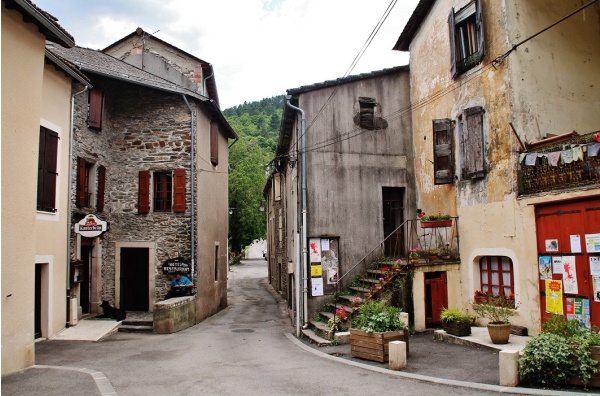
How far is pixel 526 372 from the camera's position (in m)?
6.97

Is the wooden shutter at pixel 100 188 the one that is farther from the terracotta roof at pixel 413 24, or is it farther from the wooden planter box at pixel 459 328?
the wooden planter box at pixel 459 328

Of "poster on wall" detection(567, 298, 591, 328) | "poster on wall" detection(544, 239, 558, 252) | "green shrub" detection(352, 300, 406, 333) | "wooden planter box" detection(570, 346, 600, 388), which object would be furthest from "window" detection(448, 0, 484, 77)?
"wooden planter box" detection(570, 346, 600, 388)

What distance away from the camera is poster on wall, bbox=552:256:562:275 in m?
9.67

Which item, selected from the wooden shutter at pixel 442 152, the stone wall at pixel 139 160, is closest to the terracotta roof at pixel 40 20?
the stone wall at pixel 139 160

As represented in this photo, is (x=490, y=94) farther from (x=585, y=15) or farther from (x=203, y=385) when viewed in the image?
(x=203, y=385)

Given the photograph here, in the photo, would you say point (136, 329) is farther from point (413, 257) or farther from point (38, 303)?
point (413, 257)

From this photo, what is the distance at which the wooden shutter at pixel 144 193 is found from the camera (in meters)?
16.2

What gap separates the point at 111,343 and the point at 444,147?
1040 centimetres

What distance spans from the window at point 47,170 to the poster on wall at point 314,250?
23.0 ft

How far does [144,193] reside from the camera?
16297 mm

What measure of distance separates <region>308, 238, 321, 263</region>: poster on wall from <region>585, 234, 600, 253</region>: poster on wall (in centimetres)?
699

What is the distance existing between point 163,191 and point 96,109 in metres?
3.51

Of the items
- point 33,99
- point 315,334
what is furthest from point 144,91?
point 315,334

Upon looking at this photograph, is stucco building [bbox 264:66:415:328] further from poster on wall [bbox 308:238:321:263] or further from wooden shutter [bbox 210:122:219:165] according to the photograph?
wooden shutter [bbox 210:122:219:165]
